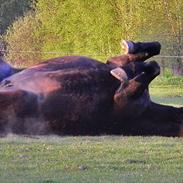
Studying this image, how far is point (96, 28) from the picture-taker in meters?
43.8

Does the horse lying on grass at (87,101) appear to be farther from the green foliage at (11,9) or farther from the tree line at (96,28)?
the green foliage at (11,9)

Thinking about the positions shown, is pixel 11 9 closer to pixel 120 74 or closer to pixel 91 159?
pixel 120 74

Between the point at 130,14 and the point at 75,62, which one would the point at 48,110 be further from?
the point at 130,14

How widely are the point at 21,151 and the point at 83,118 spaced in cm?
141

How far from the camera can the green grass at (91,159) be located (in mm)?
6617

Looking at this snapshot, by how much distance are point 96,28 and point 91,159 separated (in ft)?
120

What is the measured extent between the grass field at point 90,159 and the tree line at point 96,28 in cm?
2772

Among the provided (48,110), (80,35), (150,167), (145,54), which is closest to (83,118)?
(48,110)

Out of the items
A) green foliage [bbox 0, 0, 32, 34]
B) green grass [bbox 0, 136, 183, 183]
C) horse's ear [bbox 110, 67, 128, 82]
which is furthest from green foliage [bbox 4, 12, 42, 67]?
green grass [bbox 0, 136, 183, 183]

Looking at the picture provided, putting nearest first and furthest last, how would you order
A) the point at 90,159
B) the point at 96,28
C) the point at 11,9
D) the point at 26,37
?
the point at 90,159 < the point at 96,28 < the point at 26,37 < the point at 11,9

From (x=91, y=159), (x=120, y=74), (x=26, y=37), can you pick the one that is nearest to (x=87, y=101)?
(x=120, y=74)

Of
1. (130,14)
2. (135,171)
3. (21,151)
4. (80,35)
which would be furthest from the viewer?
(80,35)

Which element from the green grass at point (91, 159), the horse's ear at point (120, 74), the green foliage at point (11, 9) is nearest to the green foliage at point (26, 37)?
the green foliage at point (11, 9)

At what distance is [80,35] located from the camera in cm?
4550
